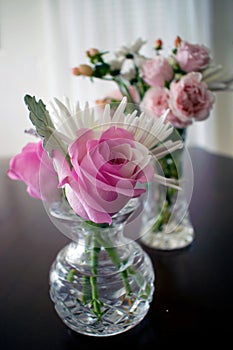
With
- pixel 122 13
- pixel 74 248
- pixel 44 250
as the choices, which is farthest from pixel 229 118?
pixel 74 248

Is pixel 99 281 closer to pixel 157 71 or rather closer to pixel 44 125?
pixel 44 125

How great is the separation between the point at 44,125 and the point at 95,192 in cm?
11

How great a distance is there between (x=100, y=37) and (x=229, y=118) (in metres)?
0.97

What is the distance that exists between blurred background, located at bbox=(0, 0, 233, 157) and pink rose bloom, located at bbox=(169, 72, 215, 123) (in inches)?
52.7

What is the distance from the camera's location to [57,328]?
0.58 m

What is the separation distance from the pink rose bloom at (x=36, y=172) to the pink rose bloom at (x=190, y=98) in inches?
11.6

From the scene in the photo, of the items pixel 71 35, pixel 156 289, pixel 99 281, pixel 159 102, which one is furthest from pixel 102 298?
pixel 71 35

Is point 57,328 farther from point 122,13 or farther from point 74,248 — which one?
point 122,13

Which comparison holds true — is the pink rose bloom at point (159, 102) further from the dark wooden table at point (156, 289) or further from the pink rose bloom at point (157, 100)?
the dark wooden table at point (156, 289)

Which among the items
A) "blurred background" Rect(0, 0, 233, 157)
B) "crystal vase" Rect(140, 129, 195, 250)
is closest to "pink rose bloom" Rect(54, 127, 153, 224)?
"crystal vase" Rect(140, 129, 195, 250)

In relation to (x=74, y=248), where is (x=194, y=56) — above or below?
above

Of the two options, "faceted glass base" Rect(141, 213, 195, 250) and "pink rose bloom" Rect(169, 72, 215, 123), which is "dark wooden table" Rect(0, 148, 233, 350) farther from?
"pink rose bloom" Rect(169, 72, 215, 123)

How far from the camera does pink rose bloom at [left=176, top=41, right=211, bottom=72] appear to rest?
711mm

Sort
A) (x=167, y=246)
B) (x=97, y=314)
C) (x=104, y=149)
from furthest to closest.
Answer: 1. (x=167, y=246)
2. (x=97, y=314)
3. (x=104, y=149)
